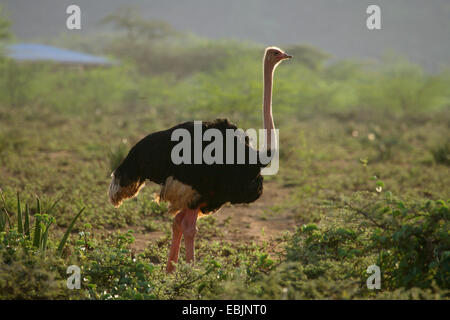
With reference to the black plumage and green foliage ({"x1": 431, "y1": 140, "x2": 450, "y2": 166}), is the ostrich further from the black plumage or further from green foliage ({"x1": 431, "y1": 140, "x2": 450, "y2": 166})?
green foliage ({"x1": 431, "y1": 140, "x2": 450, "y2": 166})

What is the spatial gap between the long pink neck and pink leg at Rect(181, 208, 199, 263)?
78 cm

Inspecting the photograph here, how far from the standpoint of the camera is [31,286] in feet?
10.1

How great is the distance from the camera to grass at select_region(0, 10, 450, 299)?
324 cm

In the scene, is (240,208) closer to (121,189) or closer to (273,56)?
(273,56)

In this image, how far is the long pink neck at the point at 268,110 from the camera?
14.0ft

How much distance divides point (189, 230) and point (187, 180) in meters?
0.43

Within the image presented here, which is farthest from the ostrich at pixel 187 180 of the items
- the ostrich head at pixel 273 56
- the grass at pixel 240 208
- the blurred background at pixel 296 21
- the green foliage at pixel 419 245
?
the blurred background at pixel 296 21

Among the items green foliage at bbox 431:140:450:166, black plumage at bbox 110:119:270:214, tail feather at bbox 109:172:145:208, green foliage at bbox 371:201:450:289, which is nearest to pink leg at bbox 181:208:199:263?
Answer: black plumage at bbox 110:119:270:214

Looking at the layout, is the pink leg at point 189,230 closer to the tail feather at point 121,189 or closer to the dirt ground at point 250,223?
the tail feather at point 121,189

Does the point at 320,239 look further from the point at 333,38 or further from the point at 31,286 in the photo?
the point at 333,38

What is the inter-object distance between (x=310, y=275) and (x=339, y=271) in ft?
0.60

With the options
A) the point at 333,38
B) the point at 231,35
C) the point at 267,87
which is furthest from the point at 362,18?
the point at 267,87

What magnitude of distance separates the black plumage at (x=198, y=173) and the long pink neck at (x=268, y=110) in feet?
0.56

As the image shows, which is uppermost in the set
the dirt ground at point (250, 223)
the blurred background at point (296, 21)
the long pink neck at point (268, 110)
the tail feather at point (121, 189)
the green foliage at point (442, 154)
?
the blurred background at point (296, 21)
